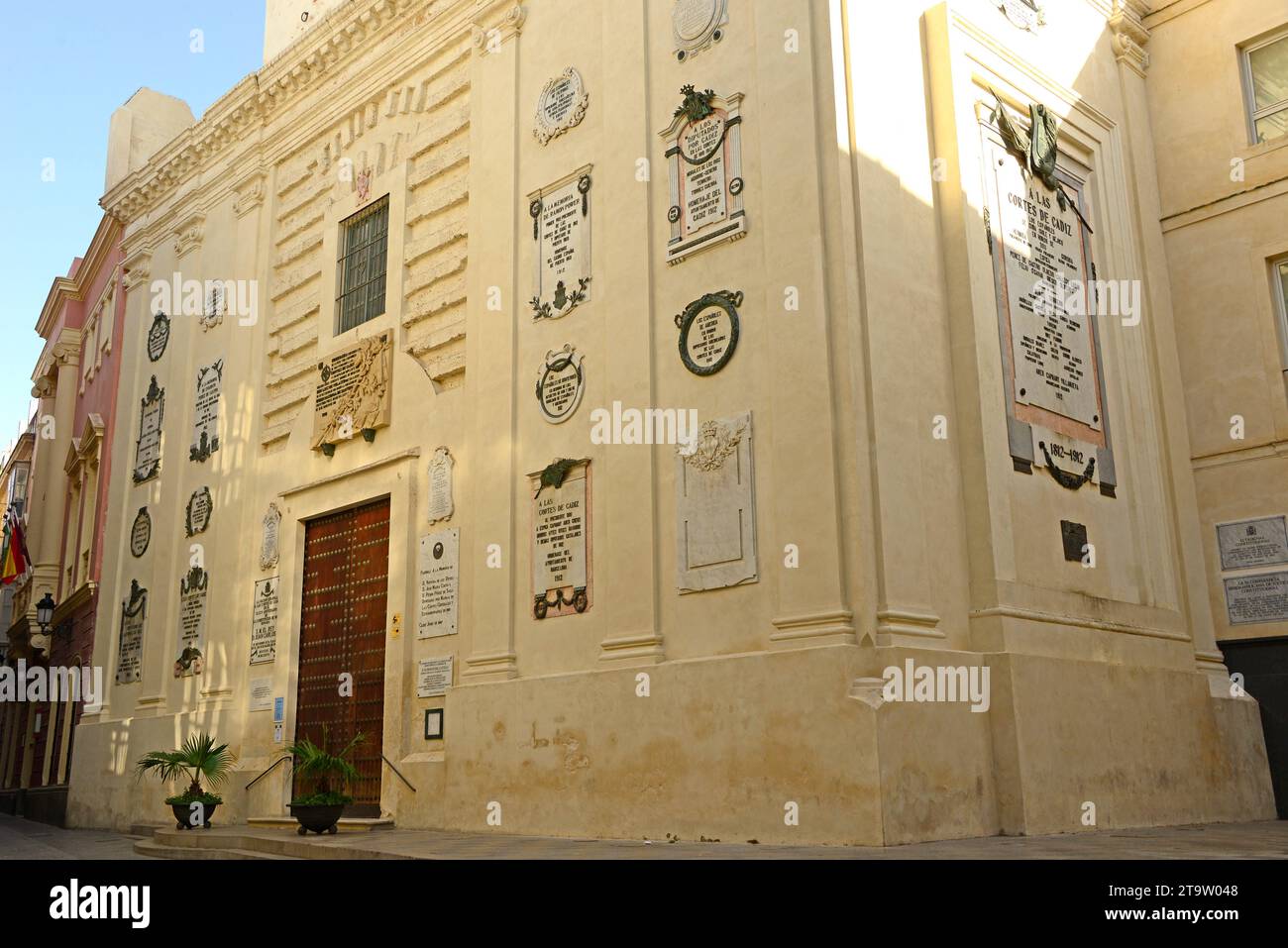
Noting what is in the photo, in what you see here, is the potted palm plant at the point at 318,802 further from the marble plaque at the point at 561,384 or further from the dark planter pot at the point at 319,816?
the marble plaque at the point at 561,384

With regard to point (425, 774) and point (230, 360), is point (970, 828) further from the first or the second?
point (230, 360)

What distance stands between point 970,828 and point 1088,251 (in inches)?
263

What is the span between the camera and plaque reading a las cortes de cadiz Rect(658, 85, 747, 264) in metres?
10.8

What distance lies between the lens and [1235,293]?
13.7 meters

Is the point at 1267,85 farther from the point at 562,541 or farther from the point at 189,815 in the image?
the point at 189,815

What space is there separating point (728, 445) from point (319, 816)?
520cm

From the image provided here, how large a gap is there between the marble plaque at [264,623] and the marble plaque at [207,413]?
9.39 ft

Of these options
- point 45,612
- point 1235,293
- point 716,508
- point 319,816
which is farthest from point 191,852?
point 1235,293

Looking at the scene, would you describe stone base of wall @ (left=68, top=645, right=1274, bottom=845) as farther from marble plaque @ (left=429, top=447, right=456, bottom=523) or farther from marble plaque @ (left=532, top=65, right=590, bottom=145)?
marble plaque @ (left=532, top=65, right=590, bottom=145)

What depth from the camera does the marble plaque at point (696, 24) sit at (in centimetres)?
1124

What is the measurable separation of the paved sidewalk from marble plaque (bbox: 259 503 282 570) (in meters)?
4.25

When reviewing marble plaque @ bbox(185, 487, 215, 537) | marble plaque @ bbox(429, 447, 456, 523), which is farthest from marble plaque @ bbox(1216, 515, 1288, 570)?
marble plaque @ bbox(185, 487, 215, 537)

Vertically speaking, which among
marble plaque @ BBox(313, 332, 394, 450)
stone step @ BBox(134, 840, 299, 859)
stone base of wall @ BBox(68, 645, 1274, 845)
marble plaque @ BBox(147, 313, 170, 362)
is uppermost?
marble plaque @ BBox(147, 313, 170, 362)
